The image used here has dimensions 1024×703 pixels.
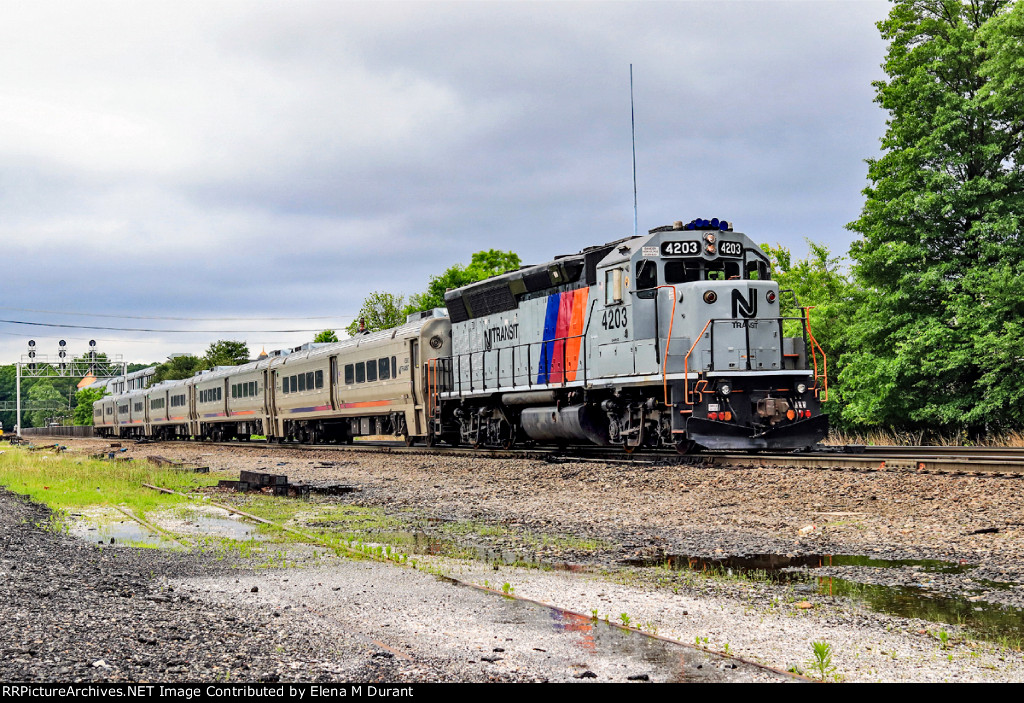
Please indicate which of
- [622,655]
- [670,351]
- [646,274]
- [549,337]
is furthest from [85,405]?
[622,655]

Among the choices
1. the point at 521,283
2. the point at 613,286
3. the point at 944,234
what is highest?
the point at 944,234

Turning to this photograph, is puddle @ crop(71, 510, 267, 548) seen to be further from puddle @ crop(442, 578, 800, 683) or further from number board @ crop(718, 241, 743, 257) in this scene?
number board @ crop(718, 241, 743, 257)

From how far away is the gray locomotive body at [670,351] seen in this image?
583 inches

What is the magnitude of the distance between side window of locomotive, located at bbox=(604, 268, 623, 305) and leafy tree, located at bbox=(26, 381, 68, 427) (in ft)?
570

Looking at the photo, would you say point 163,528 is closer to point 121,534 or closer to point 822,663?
point 121,534

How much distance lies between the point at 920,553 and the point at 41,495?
1370 cm

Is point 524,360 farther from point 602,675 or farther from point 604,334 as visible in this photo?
point 602,675

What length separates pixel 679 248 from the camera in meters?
15.9

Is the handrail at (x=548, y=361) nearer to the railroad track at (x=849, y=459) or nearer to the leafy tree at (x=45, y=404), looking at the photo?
the railroad track at (x=849, y=459)

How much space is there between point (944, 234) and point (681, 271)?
11.3 m

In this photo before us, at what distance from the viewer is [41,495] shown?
49.6ft

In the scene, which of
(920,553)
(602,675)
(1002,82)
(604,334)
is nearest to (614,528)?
(920,553)

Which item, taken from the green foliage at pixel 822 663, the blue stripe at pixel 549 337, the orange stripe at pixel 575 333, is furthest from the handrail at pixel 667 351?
the green foliage at pixel 822 663

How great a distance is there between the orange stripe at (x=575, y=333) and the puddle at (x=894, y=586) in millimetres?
9848
